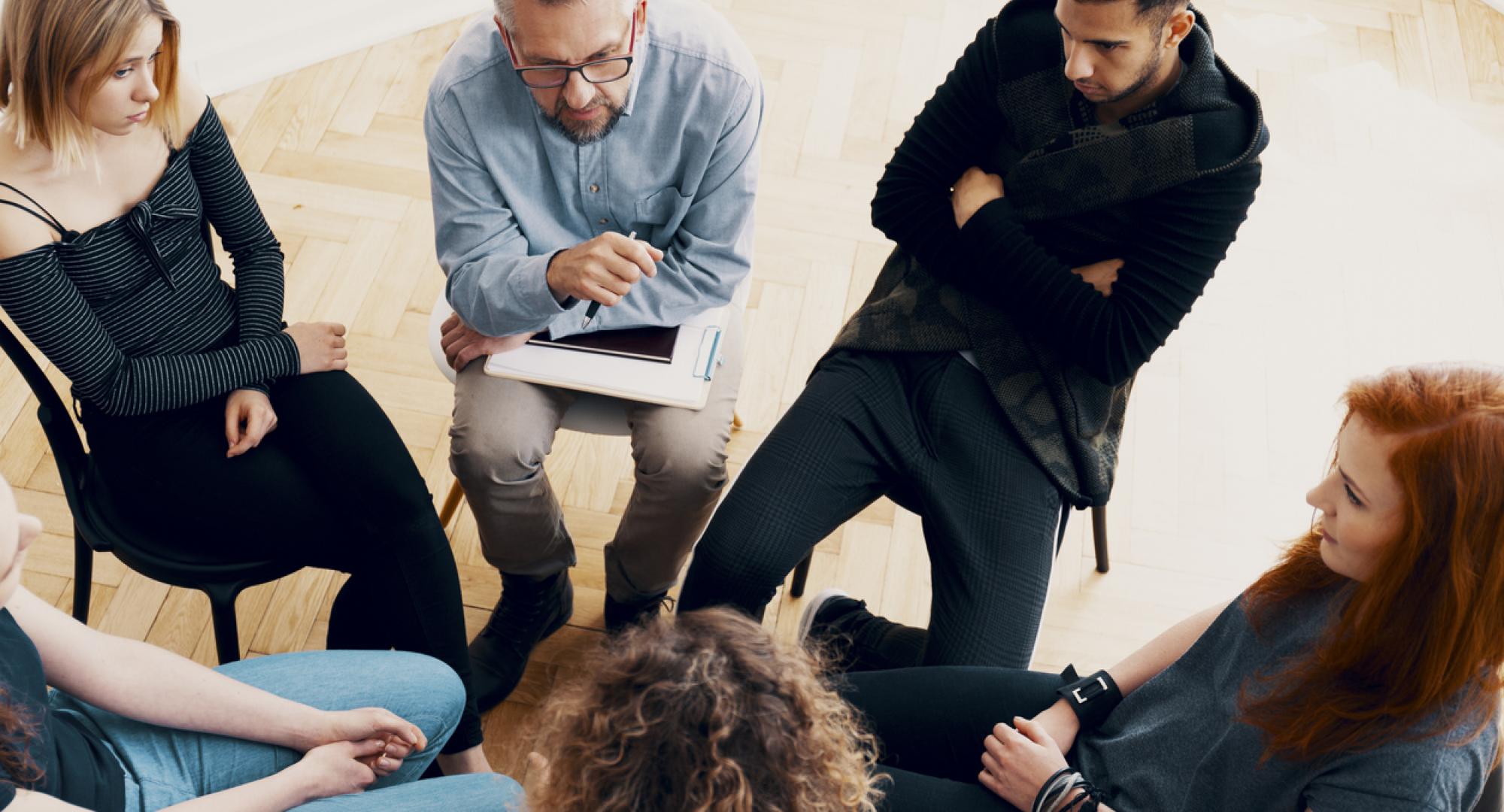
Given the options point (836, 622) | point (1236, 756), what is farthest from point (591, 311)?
point (1236, 756)

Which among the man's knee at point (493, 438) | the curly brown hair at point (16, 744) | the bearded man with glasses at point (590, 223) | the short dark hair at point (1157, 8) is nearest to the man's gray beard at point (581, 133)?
the bearded man with glasses at point (590, 223)

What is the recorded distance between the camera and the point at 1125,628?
2330mm

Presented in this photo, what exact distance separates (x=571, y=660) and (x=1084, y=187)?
129 centimetres

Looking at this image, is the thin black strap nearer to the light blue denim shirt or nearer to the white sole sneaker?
the light blue denim shirt

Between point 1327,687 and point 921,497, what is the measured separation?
0.68m

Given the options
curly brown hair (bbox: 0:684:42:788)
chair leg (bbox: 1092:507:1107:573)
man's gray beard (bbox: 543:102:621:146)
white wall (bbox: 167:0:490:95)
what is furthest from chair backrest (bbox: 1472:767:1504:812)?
white wall (bbox: 167:0:490:95)

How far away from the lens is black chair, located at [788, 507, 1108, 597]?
2.25m

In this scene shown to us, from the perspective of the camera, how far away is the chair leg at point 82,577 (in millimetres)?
1908

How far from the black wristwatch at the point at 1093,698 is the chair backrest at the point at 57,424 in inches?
58.1

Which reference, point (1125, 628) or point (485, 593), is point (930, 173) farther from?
point (485, 593)

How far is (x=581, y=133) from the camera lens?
1820mm

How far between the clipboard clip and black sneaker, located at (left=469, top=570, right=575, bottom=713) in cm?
55

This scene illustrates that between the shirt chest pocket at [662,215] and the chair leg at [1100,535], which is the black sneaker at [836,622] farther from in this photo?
the shirt chest pocket at [662,215]

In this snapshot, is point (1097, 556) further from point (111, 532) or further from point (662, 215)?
point (111, 532)
